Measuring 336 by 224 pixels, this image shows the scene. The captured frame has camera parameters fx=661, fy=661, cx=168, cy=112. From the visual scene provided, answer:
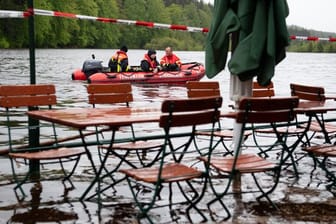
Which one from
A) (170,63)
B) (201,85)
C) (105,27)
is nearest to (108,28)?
(105,27)

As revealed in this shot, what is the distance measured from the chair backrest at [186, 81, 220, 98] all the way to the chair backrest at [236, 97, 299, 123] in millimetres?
2498

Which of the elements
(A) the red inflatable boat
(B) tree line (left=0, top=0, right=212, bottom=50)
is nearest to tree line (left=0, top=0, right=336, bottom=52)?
(B) tree line (left=0, top=0, right=212, bottom=50)

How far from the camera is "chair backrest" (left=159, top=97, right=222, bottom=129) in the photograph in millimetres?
5293

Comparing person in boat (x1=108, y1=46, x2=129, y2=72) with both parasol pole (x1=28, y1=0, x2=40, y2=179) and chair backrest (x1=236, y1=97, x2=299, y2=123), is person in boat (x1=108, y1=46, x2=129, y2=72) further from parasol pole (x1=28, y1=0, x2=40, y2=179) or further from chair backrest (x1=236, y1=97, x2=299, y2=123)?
chair backrest (x1=236, y1=97, x2=299, y2=123)

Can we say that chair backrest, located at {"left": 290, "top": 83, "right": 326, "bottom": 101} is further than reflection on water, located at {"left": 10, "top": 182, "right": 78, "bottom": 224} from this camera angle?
Yes

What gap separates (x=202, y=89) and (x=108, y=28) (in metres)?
101

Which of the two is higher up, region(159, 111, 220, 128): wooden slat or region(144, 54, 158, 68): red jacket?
region(159, 111, 220, 128): wooden slat

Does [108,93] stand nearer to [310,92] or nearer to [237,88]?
[237,88]

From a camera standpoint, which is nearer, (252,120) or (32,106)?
(252,120)

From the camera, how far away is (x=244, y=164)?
5.95m

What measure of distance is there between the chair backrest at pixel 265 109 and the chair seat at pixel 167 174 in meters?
0.62

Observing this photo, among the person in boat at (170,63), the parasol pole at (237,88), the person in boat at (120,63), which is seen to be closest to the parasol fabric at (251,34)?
the parasol pole at (237,88)

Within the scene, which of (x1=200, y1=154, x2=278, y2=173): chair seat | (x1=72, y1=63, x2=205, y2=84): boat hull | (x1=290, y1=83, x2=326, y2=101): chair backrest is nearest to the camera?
(x1=200, y1=154, x2=278, y2=173): chair seat

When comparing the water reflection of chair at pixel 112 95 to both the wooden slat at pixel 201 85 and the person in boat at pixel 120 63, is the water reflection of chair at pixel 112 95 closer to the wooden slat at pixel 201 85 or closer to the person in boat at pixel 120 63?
the wooden slat at pixel 201 85
